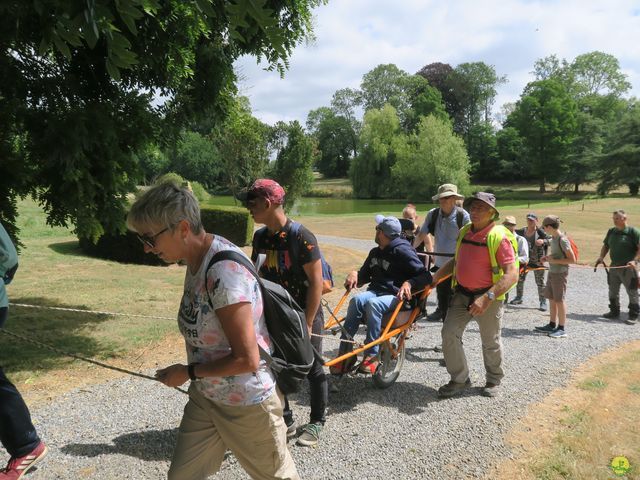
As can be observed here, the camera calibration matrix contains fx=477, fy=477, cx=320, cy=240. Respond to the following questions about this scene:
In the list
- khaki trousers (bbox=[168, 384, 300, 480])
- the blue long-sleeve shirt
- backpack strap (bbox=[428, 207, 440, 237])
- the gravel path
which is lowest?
the gravel path

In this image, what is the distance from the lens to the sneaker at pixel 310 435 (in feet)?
12.1

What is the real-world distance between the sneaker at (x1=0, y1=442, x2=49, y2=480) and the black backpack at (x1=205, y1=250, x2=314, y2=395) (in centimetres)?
204

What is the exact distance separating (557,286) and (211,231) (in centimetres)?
1063

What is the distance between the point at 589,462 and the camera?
350 cm

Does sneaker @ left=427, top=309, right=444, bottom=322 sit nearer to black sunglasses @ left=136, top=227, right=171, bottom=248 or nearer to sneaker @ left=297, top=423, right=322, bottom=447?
sneaker @ left=297, top=423, right=322, bottom=447

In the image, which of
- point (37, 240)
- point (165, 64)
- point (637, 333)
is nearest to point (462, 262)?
point (165, 64)

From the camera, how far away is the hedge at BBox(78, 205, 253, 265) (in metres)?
12.9

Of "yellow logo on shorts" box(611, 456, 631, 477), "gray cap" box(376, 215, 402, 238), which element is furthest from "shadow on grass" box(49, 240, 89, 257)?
"yellow logo on shorts" box(611, 456, 631, 477)

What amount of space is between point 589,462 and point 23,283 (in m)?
9.78

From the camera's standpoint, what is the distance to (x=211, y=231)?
1514 centimetres

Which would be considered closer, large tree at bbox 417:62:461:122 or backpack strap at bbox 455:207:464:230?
backpack strap at bbox 455:207:464:230

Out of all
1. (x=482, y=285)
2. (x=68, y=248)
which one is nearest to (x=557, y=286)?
(x=482, y=285)

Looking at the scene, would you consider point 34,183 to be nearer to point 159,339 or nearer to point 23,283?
point 159,339

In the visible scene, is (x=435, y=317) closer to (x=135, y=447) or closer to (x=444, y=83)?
(x=135, y=447)
